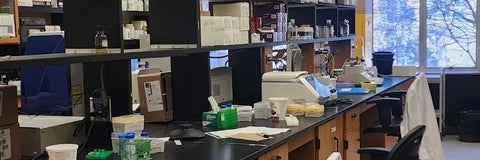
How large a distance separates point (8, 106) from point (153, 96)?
1.09 metres

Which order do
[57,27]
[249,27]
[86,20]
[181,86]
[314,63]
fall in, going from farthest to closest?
[314,63]
[57,27]
[249,27]
[181,86]
[86,20]

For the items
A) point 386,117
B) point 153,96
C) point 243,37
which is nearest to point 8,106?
point 153,96

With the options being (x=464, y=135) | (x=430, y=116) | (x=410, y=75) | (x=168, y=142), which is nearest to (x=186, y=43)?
(x=168, y=142)

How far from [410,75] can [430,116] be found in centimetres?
227

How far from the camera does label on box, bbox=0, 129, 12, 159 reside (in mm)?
2129

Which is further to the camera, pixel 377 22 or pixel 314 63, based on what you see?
pixel 377 22

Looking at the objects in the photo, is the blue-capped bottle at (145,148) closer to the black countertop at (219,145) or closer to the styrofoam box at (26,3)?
the black countertop at (219,145)

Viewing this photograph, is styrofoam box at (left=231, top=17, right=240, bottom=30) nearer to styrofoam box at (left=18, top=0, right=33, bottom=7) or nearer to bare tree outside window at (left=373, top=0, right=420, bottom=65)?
styrofoam box at (left=18, top=0, right=33, bottom=7)

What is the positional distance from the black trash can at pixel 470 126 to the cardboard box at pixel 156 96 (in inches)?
182

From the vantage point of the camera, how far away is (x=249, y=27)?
365 centimetres

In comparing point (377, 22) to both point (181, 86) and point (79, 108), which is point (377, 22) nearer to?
point (181, 86)

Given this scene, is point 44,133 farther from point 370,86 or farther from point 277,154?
point 370,86

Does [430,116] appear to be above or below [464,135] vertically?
above

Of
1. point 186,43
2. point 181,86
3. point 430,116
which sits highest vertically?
point 186,43
